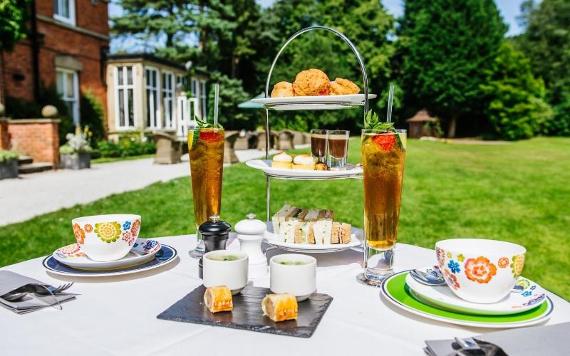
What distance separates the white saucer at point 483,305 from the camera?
3.79 ft

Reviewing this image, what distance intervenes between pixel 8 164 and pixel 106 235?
9.32 m

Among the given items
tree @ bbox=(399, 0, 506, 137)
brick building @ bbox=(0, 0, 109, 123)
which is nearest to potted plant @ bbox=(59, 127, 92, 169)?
brick building @ bbox=(0, 0, 109, 123)

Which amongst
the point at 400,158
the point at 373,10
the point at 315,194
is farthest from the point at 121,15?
the point at 400,158

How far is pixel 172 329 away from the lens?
1.15 m

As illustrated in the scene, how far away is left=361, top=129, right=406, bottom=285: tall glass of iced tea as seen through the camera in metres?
1.40

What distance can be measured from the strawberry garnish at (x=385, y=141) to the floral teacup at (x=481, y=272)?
325 millimetres

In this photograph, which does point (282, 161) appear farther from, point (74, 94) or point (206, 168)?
point (74, 94)

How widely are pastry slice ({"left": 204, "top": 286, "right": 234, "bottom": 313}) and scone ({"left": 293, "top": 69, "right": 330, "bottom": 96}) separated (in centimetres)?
95

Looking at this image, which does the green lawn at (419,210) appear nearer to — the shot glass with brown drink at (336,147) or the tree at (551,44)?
A: the shot glass with brown drink at (336,147)

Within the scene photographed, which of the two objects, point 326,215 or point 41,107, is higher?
point 41,107

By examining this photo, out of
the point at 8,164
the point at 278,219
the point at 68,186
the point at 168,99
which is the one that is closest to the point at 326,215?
the point at 278,219

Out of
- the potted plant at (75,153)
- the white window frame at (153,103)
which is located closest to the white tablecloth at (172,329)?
the potted plant at (75,153)

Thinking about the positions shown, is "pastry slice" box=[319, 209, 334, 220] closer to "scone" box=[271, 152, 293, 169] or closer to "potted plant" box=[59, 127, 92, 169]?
"scone" box=[271, 152, 293, 169]

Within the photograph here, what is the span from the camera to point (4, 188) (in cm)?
846
